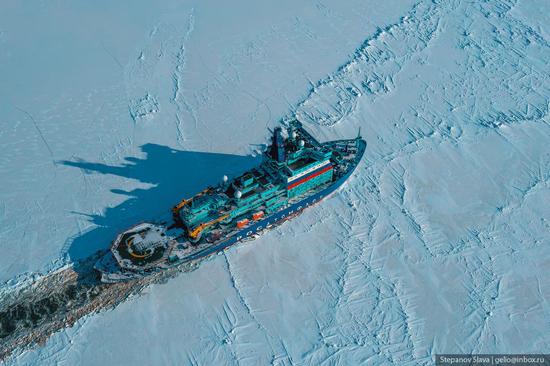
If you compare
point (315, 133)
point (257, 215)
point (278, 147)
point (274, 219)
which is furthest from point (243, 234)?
point (315, 133)

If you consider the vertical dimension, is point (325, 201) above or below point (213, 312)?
above

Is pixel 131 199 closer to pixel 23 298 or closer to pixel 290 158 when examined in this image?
pixel 23 298

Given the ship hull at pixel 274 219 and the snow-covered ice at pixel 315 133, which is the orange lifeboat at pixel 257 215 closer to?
the ship hull at pixel 274 219

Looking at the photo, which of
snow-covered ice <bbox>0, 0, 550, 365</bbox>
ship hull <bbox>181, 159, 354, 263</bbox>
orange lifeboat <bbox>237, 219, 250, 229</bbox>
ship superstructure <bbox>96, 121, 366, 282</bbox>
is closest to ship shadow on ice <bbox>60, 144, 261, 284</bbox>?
snow-covered ice <bbox>0, 0, 550, 365</bbox>

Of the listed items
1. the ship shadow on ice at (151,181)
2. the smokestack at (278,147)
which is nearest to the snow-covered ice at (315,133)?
the ship shadow on ice at (151,181)

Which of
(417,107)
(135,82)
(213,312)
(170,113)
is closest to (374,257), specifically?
(213,312)

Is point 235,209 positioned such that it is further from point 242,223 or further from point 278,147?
point 278,147
